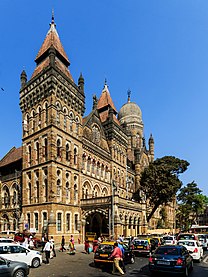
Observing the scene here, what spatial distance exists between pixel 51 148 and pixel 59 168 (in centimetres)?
280

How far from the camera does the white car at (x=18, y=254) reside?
16.3 meters

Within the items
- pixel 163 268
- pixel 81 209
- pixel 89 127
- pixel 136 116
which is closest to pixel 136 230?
pixel 81 209

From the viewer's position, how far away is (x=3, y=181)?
45.8 metres

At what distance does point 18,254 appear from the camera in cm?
1684

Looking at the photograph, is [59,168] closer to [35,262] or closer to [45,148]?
[45,148]

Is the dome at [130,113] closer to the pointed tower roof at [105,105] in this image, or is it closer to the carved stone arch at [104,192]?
the pointed tower roof at [105,105]

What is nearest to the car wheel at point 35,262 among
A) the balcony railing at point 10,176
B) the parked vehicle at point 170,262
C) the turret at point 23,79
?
the parked vehicle at point 170,262

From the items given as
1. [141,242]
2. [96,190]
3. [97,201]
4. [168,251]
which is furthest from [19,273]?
[96,190]

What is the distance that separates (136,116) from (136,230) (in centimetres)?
4618

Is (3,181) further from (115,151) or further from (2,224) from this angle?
(115,151)

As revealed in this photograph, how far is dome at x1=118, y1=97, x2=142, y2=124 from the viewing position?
280ft

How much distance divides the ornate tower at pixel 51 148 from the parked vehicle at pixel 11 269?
2052cm

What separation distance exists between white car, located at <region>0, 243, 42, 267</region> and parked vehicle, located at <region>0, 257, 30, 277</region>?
3444mm

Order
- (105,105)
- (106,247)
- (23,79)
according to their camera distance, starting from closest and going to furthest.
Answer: (106,247) → (23,79) → (105,105)
